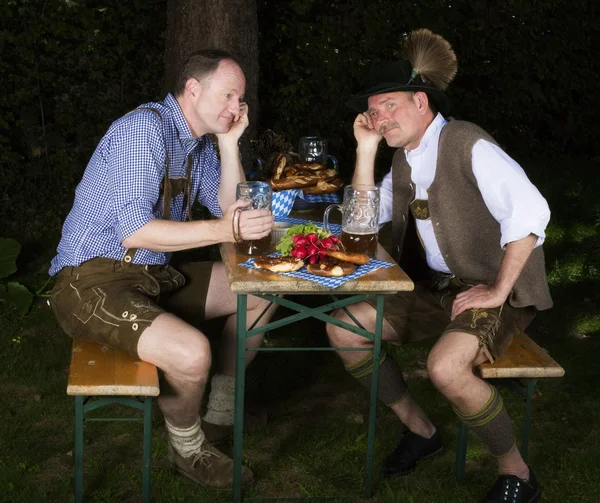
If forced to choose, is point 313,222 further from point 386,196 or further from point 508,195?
point 508,195

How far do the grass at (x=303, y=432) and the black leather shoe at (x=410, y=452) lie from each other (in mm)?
42

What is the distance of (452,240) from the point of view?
12.1 feet

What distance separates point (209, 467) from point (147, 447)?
0.42m

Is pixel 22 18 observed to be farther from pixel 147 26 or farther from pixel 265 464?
pixel 265 464

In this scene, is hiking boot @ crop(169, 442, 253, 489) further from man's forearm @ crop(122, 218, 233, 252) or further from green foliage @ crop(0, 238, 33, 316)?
green foliage @ crop(0, 238, 33, 316)

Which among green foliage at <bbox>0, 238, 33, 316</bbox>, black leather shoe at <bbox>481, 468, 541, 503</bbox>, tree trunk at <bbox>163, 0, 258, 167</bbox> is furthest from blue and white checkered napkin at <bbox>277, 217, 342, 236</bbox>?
green foliage at <bbox>0, 238, 33, 316</bbox>

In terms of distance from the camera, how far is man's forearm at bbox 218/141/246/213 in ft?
13.3

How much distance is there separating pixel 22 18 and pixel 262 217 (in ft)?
→ 13.1

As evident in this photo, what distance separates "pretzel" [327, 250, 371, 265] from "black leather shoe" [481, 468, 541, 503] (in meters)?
1.01

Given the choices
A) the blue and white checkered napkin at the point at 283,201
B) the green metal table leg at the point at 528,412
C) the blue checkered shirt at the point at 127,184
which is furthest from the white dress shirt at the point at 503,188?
the blue checkered shirt at the point at 127,184

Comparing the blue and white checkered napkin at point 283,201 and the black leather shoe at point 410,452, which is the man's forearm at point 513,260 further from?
the blue and white checkered napkin at point 283,201

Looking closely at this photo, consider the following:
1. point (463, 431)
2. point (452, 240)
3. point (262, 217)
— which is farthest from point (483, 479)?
point (262, 217)

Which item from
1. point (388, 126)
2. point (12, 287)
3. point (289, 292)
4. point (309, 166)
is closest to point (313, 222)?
point (388, 126)

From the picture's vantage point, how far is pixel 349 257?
10.7ft
